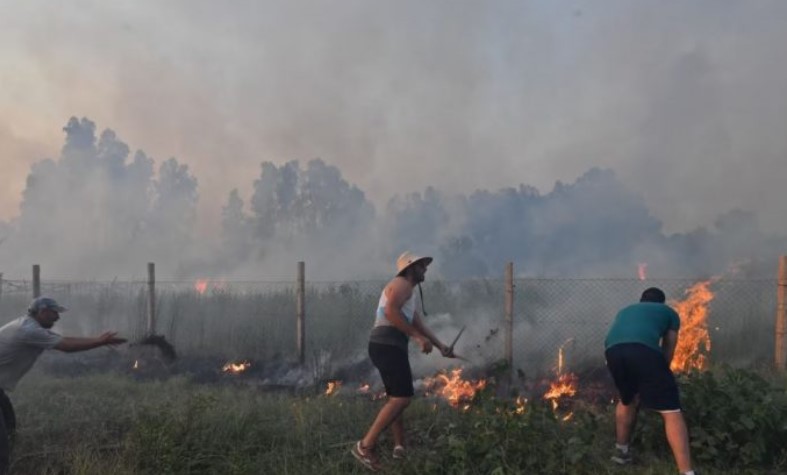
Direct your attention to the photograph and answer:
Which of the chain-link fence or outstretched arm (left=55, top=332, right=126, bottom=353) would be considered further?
the chain-link fence

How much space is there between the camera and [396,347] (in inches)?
221

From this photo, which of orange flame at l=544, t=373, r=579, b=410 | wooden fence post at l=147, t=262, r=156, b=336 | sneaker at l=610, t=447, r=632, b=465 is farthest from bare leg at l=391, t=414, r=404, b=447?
wooden fence post at l=147, t=262, r=156, b=336

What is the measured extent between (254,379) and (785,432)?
7.80m

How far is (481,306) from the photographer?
1255 centimetres

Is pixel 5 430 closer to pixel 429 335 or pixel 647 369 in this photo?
pixel 429 335

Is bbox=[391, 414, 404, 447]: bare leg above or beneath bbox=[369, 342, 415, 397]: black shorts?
beneath

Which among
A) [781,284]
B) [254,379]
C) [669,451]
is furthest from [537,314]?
[669,451]

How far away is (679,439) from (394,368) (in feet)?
7.57

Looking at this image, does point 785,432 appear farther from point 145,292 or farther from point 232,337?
point 145,292

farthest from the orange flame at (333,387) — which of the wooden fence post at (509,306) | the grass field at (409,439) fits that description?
the wooden fence post at (509,306)

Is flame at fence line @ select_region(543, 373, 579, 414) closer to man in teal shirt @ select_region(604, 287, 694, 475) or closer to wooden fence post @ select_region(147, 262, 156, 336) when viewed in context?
man in teal shirt @ select_region(604, 287, 694, 475)

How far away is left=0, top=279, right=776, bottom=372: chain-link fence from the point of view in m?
10.2

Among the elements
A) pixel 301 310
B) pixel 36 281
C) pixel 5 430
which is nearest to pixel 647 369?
pixel 5 430

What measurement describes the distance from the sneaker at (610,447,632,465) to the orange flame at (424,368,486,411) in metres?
2.02
